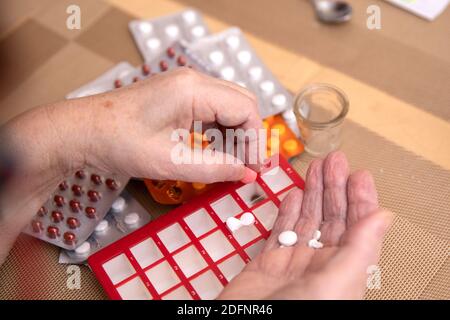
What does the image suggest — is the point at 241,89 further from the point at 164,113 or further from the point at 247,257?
the point at 247,257

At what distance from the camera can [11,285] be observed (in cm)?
85

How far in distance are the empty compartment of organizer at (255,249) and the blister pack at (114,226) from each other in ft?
0.58

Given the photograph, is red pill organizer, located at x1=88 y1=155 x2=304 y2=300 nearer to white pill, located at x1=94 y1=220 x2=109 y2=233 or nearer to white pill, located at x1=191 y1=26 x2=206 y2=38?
white pill, located at x1=94 y1=220 x2=109 y2=233

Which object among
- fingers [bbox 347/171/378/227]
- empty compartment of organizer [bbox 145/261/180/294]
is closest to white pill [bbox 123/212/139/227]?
empty compartment of organizer [bbox 145/261/180/294]

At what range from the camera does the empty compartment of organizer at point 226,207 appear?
2.79 feet

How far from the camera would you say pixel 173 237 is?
838mm

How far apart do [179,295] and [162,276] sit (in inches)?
1.6

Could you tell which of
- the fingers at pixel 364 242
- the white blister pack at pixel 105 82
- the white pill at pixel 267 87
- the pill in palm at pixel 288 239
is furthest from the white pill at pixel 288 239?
the white blister pack at pixel 105 82

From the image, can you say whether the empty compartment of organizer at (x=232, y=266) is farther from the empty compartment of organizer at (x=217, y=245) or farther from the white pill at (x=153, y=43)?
the white pill at (x=153, y=43)

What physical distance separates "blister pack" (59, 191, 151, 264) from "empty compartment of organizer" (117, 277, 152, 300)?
0.10 metres

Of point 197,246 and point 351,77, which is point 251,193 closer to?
point 197,246

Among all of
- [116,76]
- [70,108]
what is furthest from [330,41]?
[70,108]

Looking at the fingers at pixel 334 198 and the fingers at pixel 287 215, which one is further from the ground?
the fingers at pixel 334 198
